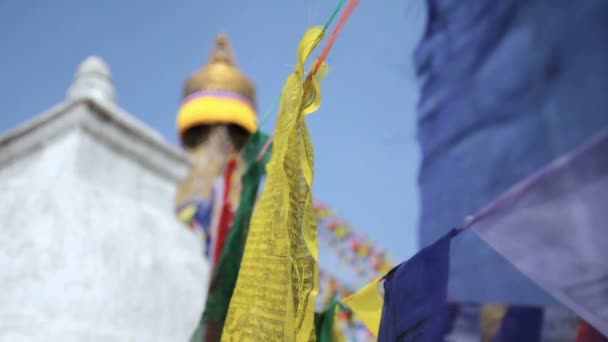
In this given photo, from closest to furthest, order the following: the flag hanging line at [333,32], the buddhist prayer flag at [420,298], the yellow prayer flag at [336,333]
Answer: the buddhist prayer flag at [420,298]
the flag hanging line at [333,32]
the yellow prayer flag at [336,333]

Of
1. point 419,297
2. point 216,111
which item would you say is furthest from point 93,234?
point 216,111

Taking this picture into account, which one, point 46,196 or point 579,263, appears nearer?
point 579,263

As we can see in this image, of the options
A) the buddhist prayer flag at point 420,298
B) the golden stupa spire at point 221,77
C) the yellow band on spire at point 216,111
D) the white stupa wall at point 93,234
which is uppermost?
the golden stupa spire at point 221,77

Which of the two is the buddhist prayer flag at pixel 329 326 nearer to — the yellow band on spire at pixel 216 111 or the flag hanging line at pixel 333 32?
the flag hanging line at pixel 333 32

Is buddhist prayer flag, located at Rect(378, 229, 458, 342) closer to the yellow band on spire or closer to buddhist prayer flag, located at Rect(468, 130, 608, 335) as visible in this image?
buddhist prayer flag, located at Rect(468, 130, 608, 335)

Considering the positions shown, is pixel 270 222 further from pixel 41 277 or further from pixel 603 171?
pixel 41 277

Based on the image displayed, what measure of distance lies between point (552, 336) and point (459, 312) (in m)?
0.18

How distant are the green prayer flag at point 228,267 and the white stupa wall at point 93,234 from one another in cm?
60

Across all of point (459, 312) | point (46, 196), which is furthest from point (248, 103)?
point (459, 312)

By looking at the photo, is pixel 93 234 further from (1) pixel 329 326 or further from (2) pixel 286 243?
(2) pixel 286 243

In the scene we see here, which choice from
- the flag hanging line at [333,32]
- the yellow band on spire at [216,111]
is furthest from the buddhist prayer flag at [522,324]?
the yellow band on spire at [216,111]

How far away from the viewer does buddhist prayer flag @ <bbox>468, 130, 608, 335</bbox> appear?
26.4 inches

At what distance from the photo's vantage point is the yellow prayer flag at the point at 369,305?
1310 mm

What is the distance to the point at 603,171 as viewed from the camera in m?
0.68
